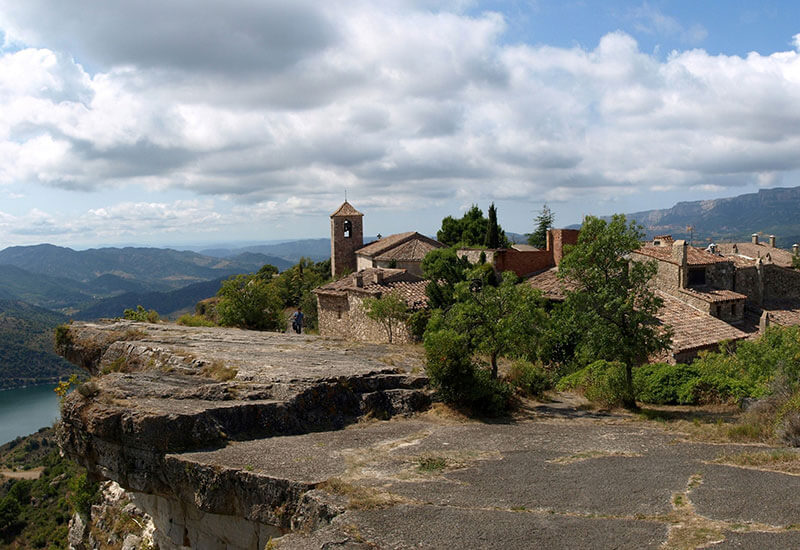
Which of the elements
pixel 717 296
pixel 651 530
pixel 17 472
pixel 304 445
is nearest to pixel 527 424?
pixel 304 445

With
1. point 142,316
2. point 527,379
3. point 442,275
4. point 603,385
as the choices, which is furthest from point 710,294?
point 142,316

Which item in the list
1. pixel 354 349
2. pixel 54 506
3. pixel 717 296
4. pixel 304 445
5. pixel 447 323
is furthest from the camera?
pixel 54 506

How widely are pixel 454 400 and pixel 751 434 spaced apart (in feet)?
15.3

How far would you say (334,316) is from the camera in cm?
2761

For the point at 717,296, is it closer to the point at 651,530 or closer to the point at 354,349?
the point at 354,349

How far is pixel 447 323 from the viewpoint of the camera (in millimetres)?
11508

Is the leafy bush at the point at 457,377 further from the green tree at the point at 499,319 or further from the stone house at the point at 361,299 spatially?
the stone house at the point at 361,299

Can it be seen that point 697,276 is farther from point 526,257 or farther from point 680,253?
point 526,257

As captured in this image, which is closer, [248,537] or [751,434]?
[248,537]

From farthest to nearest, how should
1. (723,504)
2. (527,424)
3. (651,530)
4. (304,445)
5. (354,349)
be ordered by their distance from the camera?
(354,349), (527,424), (304,445), (723,504), (651,530)

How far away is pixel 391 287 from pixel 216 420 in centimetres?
1785

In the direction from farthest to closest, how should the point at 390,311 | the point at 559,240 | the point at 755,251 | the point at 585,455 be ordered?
→ the point at 755,251 → the point at 559,240 → the point at 390,311 → the point at 585,455

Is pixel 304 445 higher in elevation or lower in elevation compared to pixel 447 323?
lower

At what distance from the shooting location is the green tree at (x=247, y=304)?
22594mm
